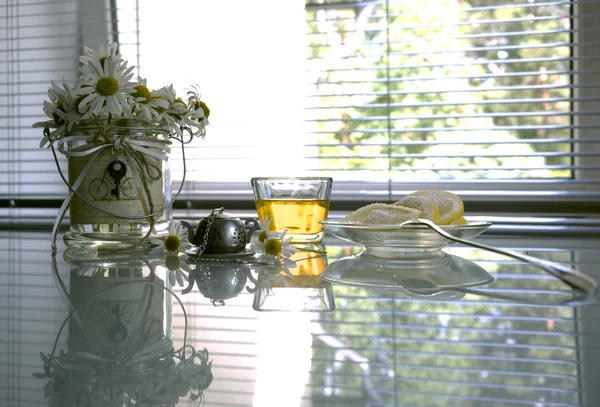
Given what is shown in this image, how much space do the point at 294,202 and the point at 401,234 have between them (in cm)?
20

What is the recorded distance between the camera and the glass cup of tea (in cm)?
99

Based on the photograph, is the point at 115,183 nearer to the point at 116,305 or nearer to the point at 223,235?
the point at 223,235

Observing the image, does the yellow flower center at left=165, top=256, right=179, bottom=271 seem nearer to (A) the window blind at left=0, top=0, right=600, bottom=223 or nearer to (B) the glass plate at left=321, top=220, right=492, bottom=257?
(B) the glass plate at left=321, top=220, right=492, bottom=257

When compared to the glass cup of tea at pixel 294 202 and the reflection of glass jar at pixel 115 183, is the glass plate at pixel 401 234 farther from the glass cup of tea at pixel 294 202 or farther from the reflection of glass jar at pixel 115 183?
the reflection of glass jar at pixel 115 183

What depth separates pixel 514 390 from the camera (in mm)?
376

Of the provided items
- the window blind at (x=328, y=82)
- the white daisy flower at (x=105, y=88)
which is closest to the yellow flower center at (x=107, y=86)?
the white daisy flower at (x=105, y=88)

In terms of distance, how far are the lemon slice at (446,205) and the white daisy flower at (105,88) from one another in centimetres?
41

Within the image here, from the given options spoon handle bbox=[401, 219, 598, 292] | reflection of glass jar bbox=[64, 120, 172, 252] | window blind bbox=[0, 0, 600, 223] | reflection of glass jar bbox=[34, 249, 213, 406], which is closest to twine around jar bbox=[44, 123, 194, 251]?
reflection of glass jar bbox=[64, 120, 172, 252]

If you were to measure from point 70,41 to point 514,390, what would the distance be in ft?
5.95

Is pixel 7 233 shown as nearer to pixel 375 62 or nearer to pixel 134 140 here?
pixel 134 140

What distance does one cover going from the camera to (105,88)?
880 mm

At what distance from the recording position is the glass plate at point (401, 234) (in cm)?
83

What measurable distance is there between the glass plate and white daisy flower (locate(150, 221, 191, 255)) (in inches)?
9.3

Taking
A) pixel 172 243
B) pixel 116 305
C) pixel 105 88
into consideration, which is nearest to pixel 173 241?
pixel 172 243
